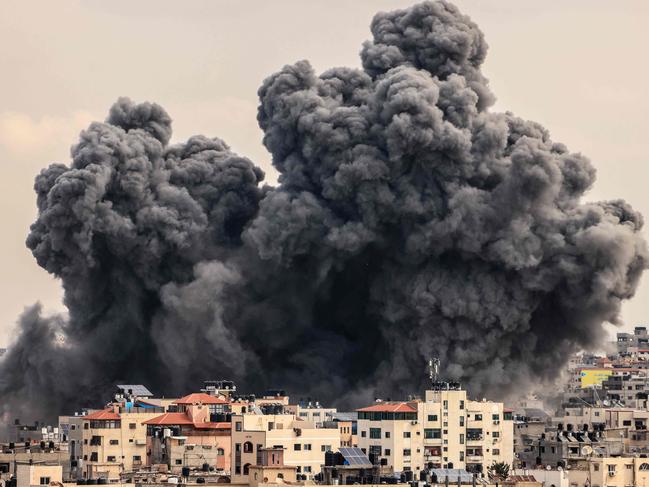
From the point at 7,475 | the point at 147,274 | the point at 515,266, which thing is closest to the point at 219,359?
the point at 147,274

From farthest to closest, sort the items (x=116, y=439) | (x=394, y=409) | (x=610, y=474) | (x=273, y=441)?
(x=116, y=439)
(x=394, y=409)
(x=610, y=474)
(x=273, y=441)

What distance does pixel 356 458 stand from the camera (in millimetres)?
69625

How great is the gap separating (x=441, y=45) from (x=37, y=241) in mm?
18059

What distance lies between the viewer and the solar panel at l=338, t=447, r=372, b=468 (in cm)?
6888

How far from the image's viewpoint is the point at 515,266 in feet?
333

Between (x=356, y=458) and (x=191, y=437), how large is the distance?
30.6 ft

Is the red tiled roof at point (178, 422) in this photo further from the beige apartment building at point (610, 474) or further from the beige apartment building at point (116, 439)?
the beige apartment building at point (610, 474)

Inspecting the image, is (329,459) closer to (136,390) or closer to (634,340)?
(136,390)

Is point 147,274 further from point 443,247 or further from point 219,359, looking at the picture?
point 443,247

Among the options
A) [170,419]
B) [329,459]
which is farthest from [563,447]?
[329,459]

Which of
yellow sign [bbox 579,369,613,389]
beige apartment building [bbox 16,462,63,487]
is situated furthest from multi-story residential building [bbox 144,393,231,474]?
yellow sign [bbox 579,369,613,389]

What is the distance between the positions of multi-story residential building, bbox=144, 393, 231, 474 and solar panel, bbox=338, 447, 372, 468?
12.9 ft

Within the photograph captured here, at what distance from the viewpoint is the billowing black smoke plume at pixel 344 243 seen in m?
102

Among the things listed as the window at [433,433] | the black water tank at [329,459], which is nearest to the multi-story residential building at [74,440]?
the black water tank at [329,459]
